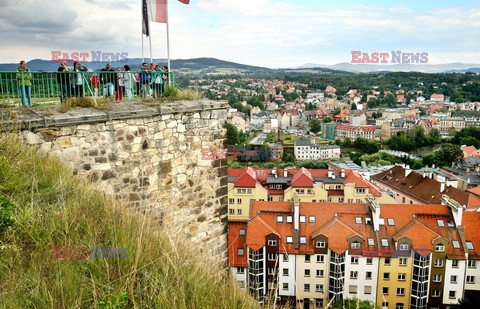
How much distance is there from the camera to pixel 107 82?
254 inches

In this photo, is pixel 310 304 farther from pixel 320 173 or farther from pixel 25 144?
pixel 320 173

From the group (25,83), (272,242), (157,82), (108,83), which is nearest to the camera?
(25,83)

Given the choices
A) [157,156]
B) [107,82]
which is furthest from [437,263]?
[107,82]

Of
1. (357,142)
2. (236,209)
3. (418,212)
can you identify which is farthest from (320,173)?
(357,142)

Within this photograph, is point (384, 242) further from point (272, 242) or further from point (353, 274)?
point (272, 242)

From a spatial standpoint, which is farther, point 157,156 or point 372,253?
point 372,253

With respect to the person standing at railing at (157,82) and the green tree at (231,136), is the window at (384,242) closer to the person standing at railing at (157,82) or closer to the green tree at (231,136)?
the person standing at railing at (157,82)

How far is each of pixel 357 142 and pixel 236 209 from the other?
70324 mm

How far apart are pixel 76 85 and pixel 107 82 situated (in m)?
0.53

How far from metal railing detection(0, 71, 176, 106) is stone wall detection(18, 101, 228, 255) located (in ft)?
2.13

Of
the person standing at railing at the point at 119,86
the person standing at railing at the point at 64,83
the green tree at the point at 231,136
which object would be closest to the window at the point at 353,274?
the person standing at railing at the point at 119,86

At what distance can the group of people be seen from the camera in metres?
5.61

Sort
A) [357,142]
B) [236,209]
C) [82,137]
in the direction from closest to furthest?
[82,137] < [236,209] < [357,142]

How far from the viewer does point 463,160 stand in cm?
7144
